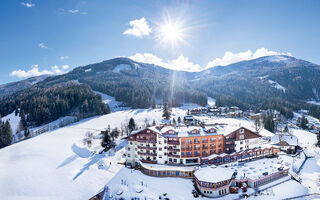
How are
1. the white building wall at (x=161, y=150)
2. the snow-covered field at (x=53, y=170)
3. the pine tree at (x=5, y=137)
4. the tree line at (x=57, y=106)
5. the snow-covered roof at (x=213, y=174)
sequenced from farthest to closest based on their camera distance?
the tree line at (x=57, y=106) → the pine tree at (x=5, y=137) → the white building wall at (x=161, y=150) → the snow-covered roof at (x=213, y=174) → the snow-covered field at (x=53, y=170)

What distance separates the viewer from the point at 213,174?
38.7 metres

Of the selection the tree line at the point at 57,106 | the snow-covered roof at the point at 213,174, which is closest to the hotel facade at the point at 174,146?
the snow-covered roof at the point at 213,174

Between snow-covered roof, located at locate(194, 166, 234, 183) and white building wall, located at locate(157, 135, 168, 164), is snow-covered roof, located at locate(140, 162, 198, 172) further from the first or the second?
snow-covered roof, located at locate(194, 166, 234, 183)

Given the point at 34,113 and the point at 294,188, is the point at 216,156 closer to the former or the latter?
the point at 294,188

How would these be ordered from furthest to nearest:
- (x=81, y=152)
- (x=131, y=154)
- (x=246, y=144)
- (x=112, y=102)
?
Result: 1. (x=112, y=102)
2. (x=81, y=152)
3. (x=246, y=144)
4. (x=131, y=154)

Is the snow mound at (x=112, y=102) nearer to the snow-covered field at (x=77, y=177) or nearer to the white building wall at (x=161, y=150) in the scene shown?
the snow-covered field at (x=77, y=177)

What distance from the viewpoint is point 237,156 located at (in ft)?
160

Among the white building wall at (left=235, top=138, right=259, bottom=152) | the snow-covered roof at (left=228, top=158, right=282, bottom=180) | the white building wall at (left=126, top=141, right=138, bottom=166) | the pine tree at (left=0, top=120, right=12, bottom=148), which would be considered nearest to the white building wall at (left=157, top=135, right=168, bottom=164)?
the white building wall at (left=126, top=141, right=138, bottom=166)

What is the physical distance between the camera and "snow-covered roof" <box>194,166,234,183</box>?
37.2 m

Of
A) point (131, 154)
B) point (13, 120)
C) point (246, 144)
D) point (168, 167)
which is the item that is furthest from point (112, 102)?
point (246, 144)

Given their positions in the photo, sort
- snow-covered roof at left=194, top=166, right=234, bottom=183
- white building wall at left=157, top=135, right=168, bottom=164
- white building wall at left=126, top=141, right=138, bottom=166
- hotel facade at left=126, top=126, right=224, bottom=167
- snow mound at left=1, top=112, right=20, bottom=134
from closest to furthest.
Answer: snow-covered roof at left=194, top=166, right=234, bottom=183 < hotel facade at left=126, top=126, right=224, bottom=167 < white building wall at left=157, top=135, right=168, bottom=164 < white building wall at left=126, top=141, right=138, bottom=166 < snow mound at left=1, top=112, right=20, bottom=134

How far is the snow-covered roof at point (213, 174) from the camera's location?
37.2 metres

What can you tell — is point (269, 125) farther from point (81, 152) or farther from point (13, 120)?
point (13, 120)

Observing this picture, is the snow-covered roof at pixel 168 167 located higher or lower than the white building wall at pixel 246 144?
lower
